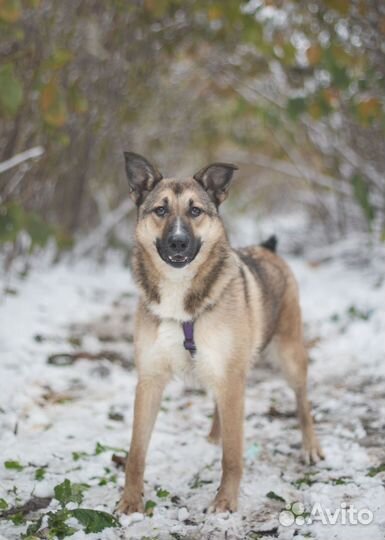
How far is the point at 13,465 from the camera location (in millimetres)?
3045

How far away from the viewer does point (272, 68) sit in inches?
351

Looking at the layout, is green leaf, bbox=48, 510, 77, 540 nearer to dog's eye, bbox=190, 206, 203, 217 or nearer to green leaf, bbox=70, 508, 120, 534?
green leaf, bbox=70, 508, 120, 534

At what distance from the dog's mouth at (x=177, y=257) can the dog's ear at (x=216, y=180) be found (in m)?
0.50

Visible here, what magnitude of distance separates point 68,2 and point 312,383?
5085 mm

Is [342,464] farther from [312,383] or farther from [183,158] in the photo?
[183,158]

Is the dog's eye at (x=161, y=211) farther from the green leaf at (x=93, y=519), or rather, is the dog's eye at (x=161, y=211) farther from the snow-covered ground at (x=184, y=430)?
the green leaf at (x=93, y=519)

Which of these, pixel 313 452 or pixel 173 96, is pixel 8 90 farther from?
pixel 173 96

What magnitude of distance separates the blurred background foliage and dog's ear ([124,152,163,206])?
1276 millimetres

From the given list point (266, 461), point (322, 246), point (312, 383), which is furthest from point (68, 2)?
point (322, 246)

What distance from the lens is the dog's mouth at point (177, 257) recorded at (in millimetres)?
2889

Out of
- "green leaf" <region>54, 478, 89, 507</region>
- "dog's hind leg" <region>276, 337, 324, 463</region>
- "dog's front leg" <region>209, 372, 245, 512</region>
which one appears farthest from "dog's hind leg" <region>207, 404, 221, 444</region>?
"green leaf" <region>54, 478, 89, 507</region>

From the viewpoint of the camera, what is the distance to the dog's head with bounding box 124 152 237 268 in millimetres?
2918

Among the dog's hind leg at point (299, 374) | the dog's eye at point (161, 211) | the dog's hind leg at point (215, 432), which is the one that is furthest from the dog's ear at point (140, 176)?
the dog's hind leg at point (215, 432)

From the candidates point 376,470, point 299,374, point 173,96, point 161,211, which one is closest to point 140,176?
point 161,211
